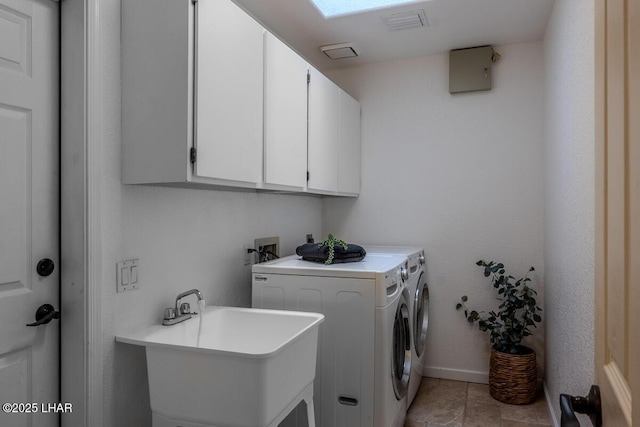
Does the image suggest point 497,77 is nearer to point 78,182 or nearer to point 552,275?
point 552,275

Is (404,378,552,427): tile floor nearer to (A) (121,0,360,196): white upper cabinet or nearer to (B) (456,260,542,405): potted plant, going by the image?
(B) (456,260,542,405): potted plant

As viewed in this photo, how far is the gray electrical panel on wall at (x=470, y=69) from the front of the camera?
9.98ft

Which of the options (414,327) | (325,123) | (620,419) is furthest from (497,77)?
(620,419)

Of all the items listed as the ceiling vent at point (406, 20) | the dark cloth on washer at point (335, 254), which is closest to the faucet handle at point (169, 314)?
the dark cloth on washer at point (335, 254)

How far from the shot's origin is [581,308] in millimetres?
1657

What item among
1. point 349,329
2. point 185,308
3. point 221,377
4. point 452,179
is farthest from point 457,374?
point 221,377

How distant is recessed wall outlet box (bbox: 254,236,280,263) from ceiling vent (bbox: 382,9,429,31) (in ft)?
5.12

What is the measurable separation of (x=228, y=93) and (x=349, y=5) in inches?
46.6

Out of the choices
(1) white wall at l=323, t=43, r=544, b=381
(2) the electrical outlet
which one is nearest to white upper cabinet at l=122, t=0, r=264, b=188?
(2) the electrical outlet

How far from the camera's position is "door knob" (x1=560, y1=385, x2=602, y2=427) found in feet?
2.32

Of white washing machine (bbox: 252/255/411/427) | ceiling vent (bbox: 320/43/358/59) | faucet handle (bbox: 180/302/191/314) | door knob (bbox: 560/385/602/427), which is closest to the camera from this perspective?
door knob (bbox: 560/385/602/427)

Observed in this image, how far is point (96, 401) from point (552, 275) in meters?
2.45

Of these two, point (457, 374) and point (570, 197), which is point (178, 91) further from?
point (457, 374)

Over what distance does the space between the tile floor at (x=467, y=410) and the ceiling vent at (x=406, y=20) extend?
2477 mm
